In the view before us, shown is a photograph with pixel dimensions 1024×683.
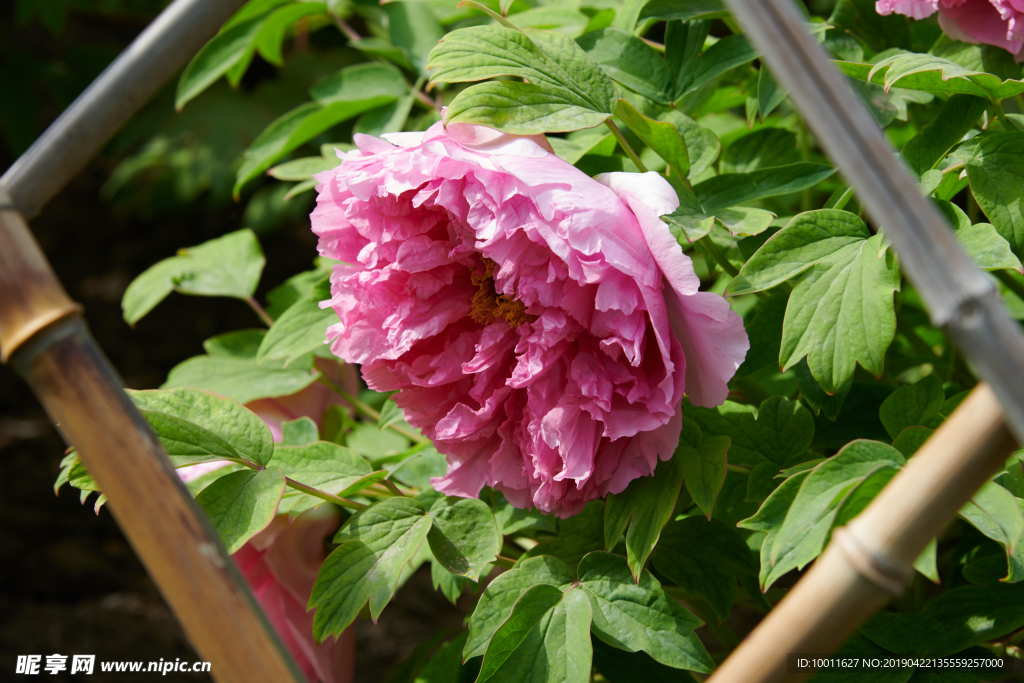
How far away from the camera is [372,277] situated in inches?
19.0

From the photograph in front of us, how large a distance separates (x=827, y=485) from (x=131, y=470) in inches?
12.4

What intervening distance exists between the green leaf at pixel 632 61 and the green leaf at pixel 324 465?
331 millimetres

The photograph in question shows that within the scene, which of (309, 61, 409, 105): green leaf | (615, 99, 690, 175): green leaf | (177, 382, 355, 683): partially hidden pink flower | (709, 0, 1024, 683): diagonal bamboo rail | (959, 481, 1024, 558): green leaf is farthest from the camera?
(309, 61, 409, 105): green leaf

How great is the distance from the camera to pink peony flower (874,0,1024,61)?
1.60 ft

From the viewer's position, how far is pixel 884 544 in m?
0.26

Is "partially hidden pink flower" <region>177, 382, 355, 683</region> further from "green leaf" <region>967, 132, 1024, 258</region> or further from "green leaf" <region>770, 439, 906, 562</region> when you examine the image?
"green leaf" <region>967, 132, 1024, 258</region>

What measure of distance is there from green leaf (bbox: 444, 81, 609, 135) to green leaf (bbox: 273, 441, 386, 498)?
23cm

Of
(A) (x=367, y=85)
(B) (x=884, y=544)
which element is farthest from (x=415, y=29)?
(B) (x=884, y=544)

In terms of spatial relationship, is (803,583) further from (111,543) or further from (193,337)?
(193,337)

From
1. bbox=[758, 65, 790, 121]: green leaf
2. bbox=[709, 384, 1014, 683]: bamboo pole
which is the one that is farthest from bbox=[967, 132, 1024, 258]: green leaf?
bbox=[709, 384, 1014, 683]: bamboo pole

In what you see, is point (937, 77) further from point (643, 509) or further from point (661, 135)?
point (643, 509)

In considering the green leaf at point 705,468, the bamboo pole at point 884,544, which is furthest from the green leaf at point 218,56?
the bamboo pole at point 884,544

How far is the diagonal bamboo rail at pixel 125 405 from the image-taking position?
11.3 inches

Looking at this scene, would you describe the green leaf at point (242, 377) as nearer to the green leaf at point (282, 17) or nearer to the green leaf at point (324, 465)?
the green leaf at point (324, 465)
